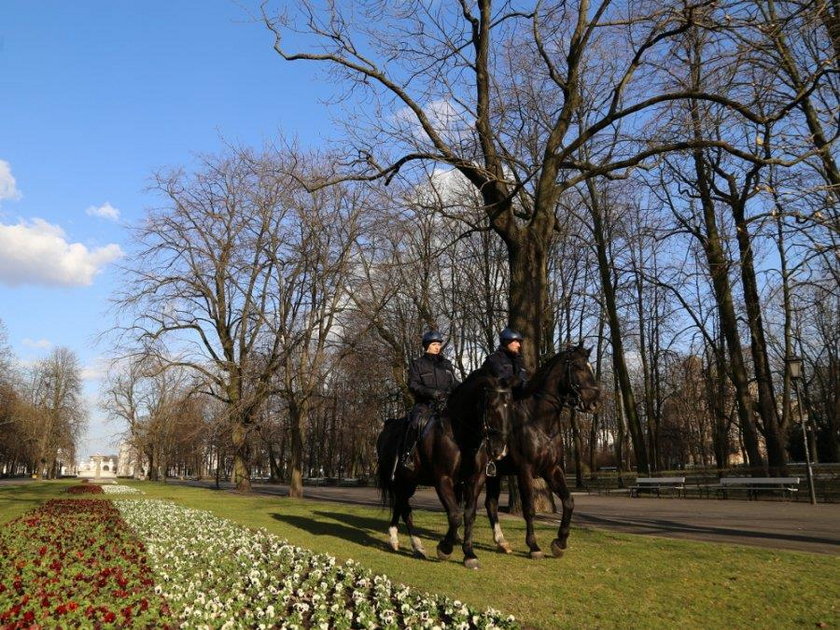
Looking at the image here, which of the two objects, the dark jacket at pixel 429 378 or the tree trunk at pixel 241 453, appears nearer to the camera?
the dark jacket at pixel 429 378

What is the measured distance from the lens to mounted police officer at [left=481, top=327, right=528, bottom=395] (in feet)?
35.3

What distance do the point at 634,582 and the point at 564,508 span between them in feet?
7.47

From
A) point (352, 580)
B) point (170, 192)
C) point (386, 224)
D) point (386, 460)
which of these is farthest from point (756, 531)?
point (170, 192)

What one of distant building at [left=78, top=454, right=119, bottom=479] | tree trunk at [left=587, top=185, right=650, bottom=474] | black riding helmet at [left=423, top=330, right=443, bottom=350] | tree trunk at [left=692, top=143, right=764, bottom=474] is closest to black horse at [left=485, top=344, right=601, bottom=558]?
black riding helmet at [left=423, top=330, right=443, bottom=350]

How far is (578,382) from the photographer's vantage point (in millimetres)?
10375

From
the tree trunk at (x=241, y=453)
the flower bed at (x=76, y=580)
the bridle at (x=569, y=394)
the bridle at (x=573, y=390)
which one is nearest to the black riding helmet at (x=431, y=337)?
the bridle at (x=569, y=394)

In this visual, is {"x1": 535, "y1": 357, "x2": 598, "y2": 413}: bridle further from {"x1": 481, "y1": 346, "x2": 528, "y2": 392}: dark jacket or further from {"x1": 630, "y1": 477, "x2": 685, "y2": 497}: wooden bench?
{"x1": 630, "y1": 477, "x2": 685, "y2": 497}: wooden bench

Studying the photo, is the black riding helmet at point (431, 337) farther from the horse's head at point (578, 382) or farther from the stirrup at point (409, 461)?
the horse's head at point (578, 382)

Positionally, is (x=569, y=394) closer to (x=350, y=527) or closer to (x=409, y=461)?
(x=409, y=461)

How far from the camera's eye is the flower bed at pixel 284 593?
6.46 m

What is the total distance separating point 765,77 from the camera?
46.4 ft

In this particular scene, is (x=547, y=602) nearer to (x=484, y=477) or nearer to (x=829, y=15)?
(x=484, y=477)

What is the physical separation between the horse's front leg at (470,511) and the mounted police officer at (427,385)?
1061 mm

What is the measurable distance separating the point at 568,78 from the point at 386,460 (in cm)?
1045
